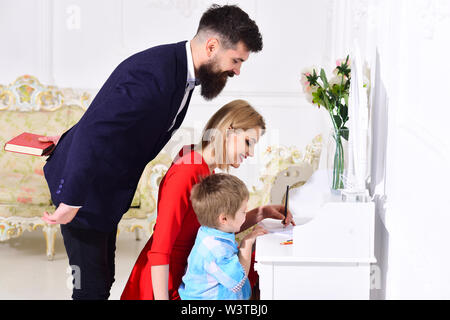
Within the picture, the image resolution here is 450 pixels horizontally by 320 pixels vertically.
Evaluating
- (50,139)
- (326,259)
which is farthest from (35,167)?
(326,259)

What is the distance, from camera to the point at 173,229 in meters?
1.72

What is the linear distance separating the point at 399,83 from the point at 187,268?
2.83 feet

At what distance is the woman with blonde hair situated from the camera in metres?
1.71

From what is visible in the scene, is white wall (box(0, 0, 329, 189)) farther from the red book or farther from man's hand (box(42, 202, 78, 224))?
man's hand (box(42, 202, 78, 224))

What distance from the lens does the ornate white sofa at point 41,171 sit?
3193mm

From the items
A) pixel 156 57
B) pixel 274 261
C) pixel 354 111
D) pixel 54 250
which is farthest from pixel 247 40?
pixel 54 250

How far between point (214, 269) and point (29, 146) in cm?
79

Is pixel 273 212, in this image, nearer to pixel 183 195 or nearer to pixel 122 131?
pixel 183 195

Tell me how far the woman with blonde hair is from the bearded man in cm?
14

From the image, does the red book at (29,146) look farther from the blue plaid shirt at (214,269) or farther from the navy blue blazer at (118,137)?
the blue plaid shirt at (214,269)

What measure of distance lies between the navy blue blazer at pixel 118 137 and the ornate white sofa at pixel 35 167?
151 centimetres

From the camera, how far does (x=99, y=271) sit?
76.2 inches

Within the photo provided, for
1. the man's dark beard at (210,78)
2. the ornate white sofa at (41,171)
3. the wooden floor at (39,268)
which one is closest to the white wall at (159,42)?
the ornate white sofa at (41,171)

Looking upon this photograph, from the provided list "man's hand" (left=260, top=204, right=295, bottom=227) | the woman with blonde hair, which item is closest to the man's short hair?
the woman with blonde hair
